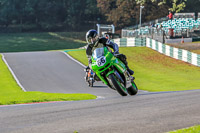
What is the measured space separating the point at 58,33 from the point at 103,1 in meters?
11.4

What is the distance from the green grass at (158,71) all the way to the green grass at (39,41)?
1342 inches

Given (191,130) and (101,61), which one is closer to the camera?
(191,130)

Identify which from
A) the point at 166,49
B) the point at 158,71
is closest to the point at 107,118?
the point at 158,71

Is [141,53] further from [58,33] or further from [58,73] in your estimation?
[58,33]

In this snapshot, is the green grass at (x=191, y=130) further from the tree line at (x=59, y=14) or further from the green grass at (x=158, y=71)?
the tree line at (x=59, y=14)

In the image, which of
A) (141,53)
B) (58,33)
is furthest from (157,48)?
(58,33)

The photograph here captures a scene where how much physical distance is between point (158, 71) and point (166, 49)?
7.17 metres

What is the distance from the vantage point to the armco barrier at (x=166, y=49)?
34500 mm

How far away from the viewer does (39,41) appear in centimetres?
7944

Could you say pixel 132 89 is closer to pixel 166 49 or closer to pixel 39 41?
pixel 166 49

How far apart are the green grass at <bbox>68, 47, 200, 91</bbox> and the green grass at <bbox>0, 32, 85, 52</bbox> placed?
3409cm

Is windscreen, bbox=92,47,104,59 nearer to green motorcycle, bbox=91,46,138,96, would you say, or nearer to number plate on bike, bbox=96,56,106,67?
green motorcycle, bbox=91,46,138,96

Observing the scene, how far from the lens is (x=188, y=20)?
51.1 m

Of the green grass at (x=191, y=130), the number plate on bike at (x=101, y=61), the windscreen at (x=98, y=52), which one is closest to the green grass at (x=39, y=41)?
the windscreen at (x=98, y=52)
